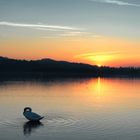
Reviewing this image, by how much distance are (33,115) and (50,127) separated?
2.31 metres

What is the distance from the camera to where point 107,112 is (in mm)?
25484

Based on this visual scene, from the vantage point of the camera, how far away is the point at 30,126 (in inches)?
783

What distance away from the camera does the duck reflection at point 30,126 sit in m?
18.4

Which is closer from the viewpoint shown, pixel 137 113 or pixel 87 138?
pixel 87 138

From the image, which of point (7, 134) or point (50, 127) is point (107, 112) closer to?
point (50, 127)

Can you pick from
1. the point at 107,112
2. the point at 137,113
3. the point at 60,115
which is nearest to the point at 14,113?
the point at 60,115

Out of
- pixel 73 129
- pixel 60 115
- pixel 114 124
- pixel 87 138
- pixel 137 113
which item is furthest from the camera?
pixel 137 113

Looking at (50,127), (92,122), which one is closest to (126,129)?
(92,122)

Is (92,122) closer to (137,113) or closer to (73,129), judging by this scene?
(73,129)

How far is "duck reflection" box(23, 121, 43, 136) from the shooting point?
18439 mm

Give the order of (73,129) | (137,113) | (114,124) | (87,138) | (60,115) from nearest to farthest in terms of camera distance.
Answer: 1. (87,138)
2. (73,129)
3. (114,124)
4. (60,115)
5. (137,113)

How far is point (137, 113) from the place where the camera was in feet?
82.3

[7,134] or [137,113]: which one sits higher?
[137,113]

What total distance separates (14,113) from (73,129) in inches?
277
